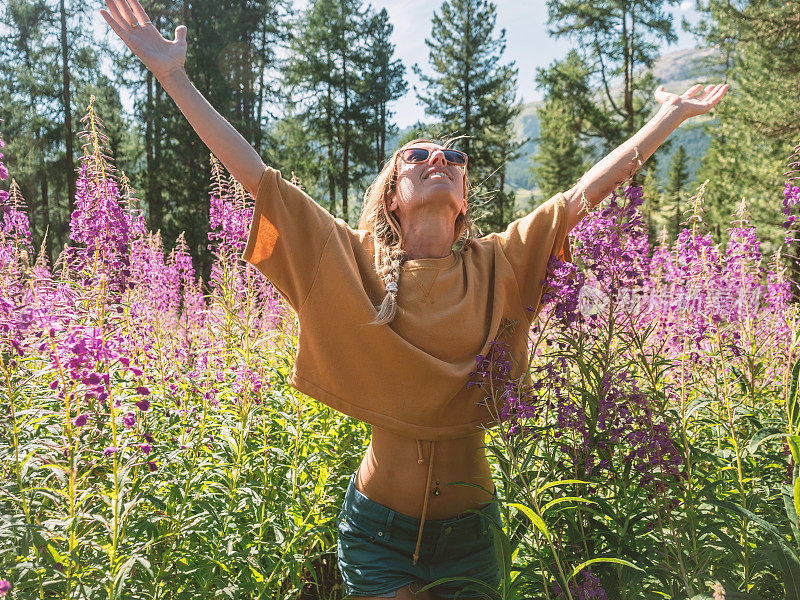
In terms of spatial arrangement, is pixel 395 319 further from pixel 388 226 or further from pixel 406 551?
pixel 406 551

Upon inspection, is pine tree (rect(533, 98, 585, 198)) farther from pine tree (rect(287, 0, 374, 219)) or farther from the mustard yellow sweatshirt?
the mustard yellow sweatshirt

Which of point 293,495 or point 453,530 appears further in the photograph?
point 293,495

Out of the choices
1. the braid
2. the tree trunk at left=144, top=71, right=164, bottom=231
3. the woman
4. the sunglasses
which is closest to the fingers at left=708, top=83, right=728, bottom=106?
the woman

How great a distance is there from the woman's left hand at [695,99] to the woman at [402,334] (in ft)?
0.06

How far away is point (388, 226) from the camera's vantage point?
9.27 feet

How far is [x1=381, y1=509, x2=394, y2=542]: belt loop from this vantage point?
237cm

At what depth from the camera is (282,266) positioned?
8.01 feet

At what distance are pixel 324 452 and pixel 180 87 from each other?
2097mm

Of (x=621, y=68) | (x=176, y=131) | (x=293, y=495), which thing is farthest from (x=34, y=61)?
(x=293, y=495)

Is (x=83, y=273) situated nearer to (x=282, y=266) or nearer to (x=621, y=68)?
(x=282, y=266)

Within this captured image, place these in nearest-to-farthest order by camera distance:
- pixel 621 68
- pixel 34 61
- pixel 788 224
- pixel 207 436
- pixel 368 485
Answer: pixel 788 224 < pixel 368 485 < pixel 207 436 < pixel 34 61 < pixel 621 68

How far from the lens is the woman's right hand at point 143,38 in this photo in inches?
90.7

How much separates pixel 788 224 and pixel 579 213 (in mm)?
769

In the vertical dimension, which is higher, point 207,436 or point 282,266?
point 282,266
